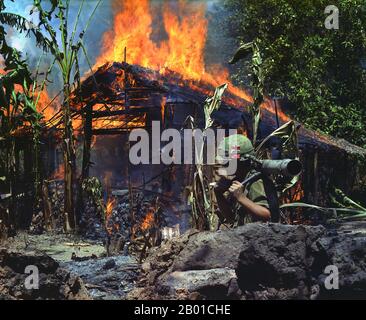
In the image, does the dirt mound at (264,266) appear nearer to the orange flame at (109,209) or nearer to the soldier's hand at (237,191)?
the soldier's hand at (237,191)

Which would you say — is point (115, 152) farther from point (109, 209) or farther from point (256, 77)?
point (256, 77)

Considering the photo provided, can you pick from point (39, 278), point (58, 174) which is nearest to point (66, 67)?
point (58, 174)

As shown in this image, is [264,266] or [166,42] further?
[166,42]

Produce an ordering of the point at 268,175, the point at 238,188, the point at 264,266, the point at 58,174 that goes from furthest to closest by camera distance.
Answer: the point at 58,174, the point at 268,175, the point at 238,188, the point at 264,266

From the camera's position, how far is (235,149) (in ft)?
14.3

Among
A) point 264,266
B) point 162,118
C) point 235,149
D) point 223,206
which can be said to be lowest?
point 264,266

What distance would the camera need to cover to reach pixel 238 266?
12.1ft

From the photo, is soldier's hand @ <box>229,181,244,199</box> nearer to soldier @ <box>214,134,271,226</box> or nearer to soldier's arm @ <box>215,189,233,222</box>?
soldier @ <box>214,134,271,226</box>

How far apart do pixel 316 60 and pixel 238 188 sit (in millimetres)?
9951

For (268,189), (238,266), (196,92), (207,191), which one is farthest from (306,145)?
(238,266)

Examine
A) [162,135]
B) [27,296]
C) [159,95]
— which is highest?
[159,95]
